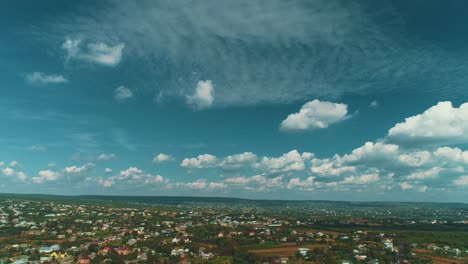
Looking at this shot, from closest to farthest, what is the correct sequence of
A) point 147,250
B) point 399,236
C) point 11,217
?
point 147,250, point 399,236, point 11,217

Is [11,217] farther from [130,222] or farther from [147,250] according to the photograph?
[147,250]

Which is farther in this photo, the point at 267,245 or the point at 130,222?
the point at 130,222

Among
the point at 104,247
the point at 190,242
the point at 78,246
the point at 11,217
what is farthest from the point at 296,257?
the point at 11,217

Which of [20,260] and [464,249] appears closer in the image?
[20,260]

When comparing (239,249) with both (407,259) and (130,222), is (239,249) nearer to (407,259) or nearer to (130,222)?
(407,259)

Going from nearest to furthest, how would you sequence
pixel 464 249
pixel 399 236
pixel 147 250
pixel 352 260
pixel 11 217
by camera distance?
pixel 352 260, pixel 147 250, pixel 464 249, pixel 399 236, pixel 11 217

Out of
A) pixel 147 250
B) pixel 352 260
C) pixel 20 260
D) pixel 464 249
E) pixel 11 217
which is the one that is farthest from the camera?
pixel 11 217

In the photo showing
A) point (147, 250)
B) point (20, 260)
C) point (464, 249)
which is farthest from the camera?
point (464, 249)

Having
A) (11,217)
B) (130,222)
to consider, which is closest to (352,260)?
(130,222)
